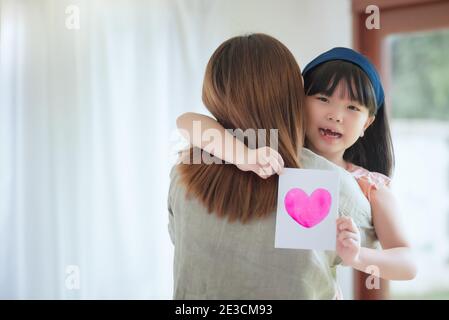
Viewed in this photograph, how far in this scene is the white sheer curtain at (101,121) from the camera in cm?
122

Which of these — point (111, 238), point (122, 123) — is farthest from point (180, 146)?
point (111, 238)

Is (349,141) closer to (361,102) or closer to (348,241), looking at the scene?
(361,102)

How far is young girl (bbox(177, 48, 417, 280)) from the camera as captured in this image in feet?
3.22

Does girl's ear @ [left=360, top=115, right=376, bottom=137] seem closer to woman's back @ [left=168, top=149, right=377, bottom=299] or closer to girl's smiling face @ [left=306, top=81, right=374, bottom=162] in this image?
girl's smiling face @ [left=306, top=81, right=374, bottom=162]

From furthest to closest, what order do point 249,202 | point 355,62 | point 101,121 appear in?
point 101,121 < point 355,62 < point 249,202

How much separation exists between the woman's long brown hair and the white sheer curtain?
0.25 m

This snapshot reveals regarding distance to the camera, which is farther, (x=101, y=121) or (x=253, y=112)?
(x=101, y=121)

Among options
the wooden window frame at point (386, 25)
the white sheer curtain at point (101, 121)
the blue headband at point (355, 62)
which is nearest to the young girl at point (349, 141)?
the blue headband at point (355, 62)

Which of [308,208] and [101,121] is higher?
[101,121]

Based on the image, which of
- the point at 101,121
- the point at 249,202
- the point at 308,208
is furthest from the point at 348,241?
the point at 101,121

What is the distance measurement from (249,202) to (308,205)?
124 mm

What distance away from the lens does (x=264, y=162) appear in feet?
3.15

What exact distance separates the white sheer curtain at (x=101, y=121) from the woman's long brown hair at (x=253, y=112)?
25 cm

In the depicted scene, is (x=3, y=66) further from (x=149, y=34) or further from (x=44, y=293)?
(x=44, y=293)
